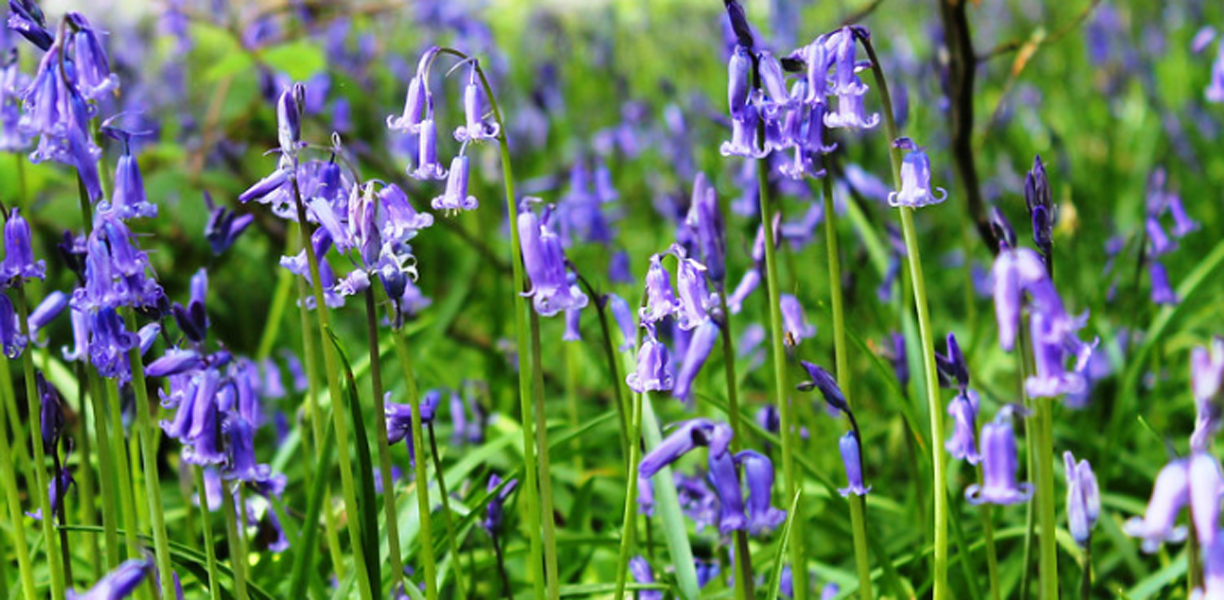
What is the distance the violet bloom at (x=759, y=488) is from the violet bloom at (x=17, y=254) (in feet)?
4.38

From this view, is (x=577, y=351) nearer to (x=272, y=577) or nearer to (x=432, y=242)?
(x=432, y=242)

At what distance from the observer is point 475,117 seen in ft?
7.45

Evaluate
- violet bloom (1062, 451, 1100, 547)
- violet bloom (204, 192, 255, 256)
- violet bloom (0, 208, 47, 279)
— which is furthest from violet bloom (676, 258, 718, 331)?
violet bloom (204, 192, 255, 256)

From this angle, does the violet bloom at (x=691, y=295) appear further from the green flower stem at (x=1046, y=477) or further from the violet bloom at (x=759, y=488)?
the green flower stem at (x=1046, y=477)

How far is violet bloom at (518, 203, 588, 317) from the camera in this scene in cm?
221

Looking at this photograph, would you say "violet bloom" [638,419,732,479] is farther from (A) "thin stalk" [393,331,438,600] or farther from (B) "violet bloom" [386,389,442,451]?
(B) "violet bloom" [386,389,442,451]

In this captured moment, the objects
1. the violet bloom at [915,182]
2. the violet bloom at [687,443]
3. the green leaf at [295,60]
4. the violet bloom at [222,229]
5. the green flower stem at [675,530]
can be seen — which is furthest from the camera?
the green leaf at [295,60]

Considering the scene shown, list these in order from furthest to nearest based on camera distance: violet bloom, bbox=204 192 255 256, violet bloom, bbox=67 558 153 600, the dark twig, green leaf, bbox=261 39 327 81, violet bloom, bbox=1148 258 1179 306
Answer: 1. green leaf, bbox=261 39 327 81
2. violet bloom, bbox=1148 258 1179 306
3. the dark twig
4. violet bloom, bbox=204 192 255 256
5. violet bloom, bbox=67 558 153 600

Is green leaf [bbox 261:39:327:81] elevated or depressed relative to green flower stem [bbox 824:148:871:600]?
elevated

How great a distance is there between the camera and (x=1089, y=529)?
2.10 m

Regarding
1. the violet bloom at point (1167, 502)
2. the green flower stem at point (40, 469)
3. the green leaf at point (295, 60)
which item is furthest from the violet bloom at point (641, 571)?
the green leaf at point (295, 60)

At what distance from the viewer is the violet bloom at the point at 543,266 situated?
2207 millimetres

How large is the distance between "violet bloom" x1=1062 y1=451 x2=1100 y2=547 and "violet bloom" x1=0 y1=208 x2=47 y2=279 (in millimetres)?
1856

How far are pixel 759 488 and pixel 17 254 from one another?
143 centimetres
